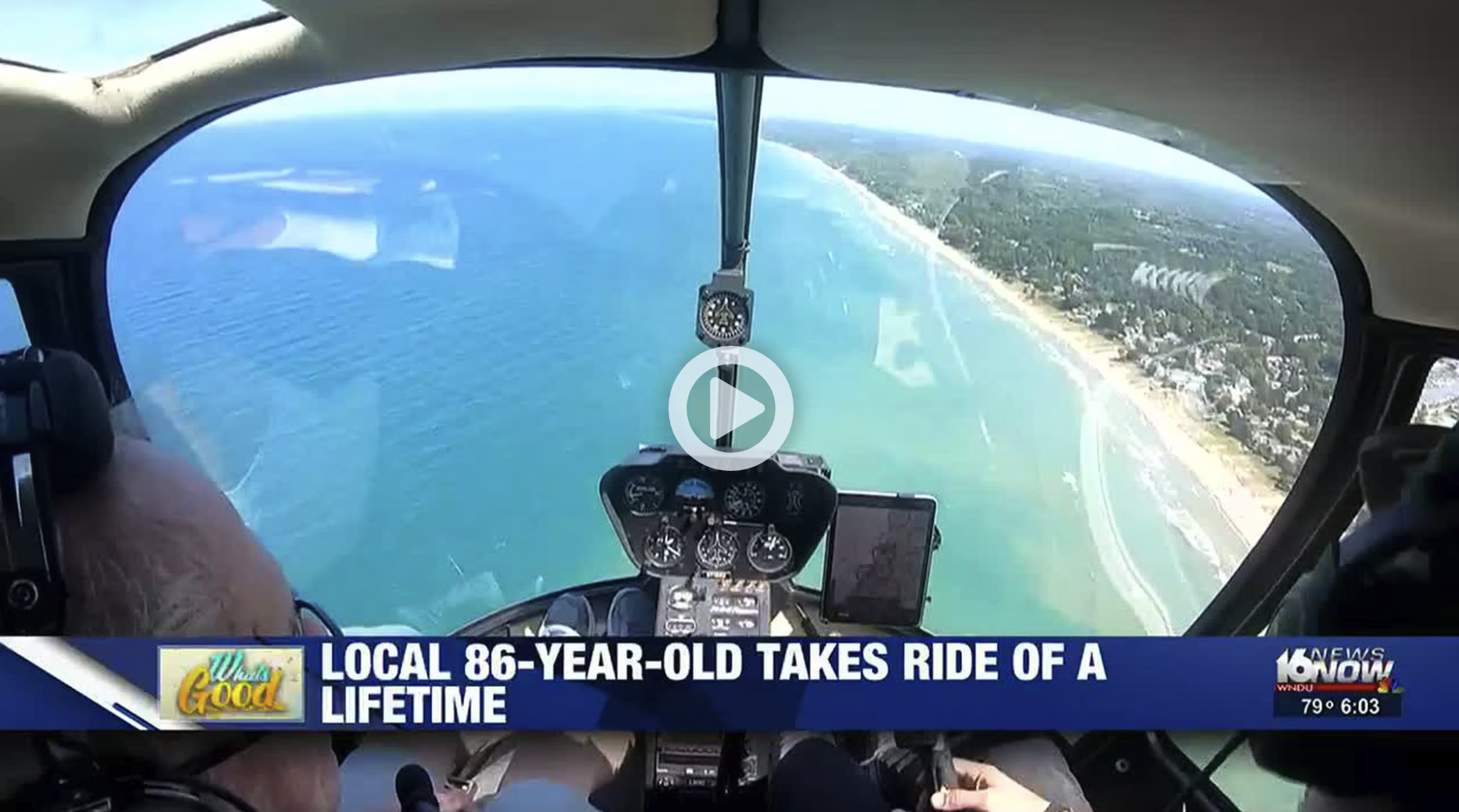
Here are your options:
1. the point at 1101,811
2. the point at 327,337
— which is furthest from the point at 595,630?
the point at 1101,811

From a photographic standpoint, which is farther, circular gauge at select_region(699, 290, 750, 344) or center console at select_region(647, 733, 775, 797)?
center console at select_region(647, 733, 775, 797)

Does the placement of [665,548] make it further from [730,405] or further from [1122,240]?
[1122,240]

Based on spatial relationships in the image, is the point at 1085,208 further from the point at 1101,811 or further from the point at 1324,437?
the point at 1101,811

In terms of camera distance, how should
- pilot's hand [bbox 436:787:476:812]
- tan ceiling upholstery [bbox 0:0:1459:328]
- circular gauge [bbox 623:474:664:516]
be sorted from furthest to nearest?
pilot's hand [bbox 436:787:476:812], circular gauge [bbox 623:474:664:516], tan ceiling upholstery [bbox 0:0:1459:328]

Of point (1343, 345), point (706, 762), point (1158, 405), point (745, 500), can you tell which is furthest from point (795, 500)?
point (1343, 345)

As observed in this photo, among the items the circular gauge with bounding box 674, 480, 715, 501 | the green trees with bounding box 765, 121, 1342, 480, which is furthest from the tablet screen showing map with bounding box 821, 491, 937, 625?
the green trees with bounding box 765, 121, 1342, 480

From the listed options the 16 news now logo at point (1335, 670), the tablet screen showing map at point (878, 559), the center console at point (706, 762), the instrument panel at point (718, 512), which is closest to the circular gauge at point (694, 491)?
the instrument panel at point (718, 512)
